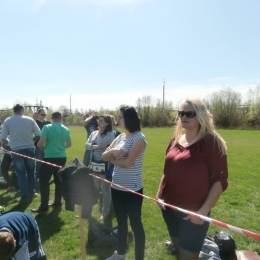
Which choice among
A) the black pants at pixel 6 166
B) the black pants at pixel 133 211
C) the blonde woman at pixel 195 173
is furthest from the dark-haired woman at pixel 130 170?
the black pants at pixel 6 166

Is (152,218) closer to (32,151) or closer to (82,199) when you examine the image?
(82,199)

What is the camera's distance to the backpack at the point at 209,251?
3374 mm

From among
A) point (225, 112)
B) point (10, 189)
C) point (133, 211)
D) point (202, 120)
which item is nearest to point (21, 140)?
point (10, 189)

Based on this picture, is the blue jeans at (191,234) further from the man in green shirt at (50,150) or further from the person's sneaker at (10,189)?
the person's sneaker at (10,189)

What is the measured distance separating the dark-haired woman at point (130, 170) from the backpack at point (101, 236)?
86 centimetres

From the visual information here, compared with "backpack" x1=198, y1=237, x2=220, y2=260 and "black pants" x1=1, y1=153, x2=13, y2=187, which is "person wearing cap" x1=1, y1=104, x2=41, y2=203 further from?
"backpack" x1=198, y1=237, x2=220, y2=260

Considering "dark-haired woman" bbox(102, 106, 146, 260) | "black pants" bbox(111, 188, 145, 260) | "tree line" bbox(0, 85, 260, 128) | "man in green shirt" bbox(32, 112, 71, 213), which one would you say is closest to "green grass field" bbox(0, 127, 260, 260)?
"man in green shirt" bbox(32, 112, 71, 213)

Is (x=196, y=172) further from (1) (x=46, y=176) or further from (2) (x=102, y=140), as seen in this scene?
(1) (x=46, y=176)

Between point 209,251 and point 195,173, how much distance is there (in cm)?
155

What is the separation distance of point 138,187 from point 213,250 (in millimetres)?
1175

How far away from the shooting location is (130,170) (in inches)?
132

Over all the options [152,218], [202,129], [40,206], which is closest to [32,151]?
[40,206]

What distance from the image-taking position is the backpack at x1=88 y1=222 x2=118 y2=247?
4146 millimetres

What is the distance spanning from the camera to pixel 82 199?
3166 mm
